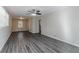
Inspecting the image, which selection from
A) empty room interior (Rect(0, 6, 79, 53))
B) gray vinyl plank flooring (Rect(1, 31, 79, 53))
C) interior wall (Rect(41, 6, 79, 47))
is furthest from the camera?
interior wall (Rect(41, 6, 79, 47))

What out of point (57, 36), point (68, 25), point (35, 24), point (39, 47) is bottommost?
point (39, 47)

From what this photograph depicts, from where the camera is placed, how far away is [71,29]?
16.8ft

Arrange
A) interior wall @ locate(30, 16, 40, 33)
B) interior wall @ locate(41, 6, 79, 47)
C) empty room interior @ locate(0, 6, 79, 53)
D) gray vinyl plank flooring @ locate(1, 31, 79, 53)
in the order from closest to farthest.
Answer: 1. gray vinyl plank flooring @ locate(1, 31, 79, 53)
2. empty room interior @ locate(0, 6, 79, 53)
3. interior wall @ locate(41, 6, 79, 47)
4. interior wall @ locate(30, 16, 40, 33)

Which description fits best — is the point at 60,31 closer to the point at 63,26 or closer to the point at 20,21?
the point at 63,26

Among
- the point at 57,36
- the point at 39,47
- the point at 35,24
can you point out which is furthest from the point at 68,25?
the point at 35,24

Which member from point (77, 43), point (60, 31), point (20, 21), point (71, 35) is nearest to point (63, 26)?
point (60, 31)

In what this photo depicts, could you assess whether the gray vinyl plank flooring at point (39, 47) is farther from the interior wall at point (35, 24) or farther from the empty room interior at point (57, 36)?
the interior wall at point (35, 24)

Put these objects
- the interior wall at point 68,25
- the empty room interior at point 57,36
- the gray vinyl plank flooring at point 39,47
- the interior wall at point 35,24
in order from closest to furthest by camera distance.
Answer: the gray vinyl plank flooring at point 39,47 < the empty room interior at point 57,36 < the interior wall at point 68,25 < the interior wall at point 35,24

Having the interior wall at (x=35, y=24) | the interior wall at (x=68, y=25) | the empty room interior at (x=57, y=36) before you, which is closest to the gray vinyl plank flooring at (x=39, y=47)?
the empty room interior at (x=57, y=36)

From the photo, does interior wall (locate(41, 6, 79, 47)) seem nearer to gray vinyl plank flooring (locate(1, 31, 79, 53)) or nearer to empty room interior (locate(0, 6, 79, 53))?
empty room interior (locate(0, 6, 79, 53))

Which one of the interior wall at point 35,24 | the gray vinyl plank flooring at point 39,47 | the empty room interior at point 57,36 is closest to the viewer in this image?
the gray vinyl plank flooring at point 39,47

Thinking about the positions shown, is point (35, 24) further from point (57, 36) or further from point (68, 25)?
point (68, 25)

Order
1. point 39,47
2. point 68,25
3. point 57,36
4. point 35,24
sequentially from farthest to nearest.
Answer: point 35,24
point 57,36
point 68,25
point 39,47

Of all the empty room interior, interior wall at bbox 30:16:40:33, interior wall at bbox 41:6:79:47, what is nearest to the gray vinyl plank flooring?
the empty room interior
